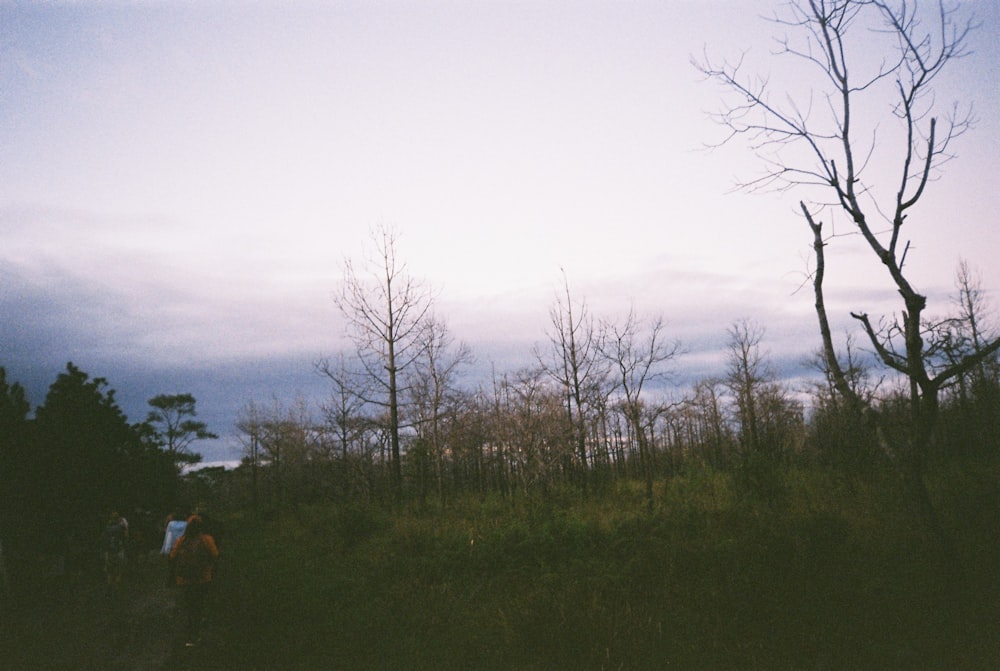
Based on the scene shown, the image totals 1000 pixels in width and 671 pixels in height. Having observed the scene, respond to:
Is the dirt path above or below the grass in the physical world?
below

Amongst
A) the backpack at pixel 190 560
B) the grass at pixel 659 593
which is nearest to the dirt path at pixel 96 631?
the grass at pixel 659 593

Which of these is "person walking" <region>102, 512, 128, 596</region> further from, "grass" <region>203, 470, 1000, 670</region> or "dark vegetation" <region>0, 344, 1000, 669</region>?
"grass" <region>203, 470, 1000, 670</region>

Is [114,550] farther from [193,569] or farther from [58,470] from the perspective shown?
[193,569]

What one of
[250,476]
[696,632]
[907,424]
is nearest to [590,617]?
[696,632]

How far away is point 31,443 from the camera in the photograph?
43.8 ft

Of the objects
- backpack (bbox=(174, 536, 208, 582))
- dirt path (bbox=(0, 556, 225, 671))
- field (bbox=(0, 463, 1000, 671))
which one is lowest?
dirt path (bbox=(0, 556, 225, 671))

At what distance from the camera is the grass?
5477mm

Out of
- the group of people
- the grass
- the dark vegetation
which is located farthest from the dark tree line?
the group of people

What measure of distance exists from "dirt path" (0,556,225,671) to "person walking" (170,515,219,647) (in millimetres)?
345

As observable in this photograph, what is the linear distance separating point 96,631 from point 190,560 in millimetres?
3212

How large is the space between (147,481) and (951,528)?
2481 centimetres

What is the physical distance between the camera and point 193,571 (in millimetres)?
7590

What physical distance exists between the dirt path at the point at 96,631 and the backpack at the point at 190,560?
0.98m

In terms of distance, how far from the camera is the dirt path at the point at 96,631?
278 inches
